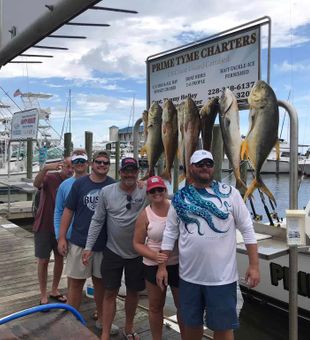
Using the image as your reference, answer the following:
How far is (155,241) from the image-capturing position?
3000mm

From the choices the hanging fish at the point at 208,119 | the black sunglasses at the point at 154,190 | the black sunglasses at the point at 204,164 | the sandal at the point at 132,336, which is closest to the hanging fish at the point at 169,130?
the hanging fish at the point at 208,119

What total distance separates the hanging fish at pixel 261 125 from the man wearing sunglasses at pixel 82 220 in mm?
1305

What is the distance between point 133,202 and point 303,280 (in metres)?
3.24

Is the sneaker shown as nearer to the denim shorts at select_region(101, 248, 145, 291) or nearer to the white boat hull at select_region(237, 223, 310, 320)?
the denim shorts at select_region(101, 248, 145, 291)

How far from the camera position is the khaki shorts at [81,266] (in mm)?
3514

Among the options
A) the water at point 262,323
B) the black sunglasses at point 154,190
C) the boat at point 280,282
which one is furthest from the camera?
the water at point 262,323

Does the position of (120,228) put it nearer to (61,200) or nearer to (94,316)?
(61,200)

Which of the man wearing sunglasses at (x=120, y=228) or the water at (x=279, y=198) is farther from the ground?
the man wearing sunglasses at (x=120, y=228)

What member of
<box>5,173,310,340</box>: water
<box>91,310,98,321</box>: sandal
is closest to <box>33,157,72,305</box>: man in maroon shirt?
<box>91,310,98,321</box>: sandal

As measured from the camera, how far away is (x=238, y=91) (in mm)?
2924

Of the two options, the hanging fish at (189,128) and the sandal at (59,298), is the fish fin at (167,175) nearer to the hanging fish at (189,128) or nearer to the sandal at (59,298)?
the hanging fish at (189,128)

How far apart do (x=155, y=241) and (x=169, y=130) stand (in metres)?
0.87

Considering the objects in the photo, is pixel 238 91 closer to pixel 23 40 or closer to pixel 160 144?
pixel 160 144

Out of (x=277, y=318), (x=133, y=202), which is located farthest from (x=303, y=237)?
(x=277, y=318)
